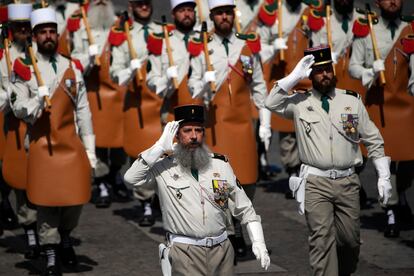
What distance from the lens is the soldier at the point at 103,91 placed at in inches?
628

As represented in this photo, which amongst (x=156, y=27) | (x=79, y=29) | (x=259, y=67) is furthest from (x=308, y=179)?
(x=79, y=29)

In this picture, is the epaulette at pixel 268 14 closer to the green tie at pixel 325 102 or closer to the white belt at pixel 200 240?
the green tie at pixel 325 102

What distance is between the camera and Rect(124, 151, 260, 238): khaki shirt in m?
9.77

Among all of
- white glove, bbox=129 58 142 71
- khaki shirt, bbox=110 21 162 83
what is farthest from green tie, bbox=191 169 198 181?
khaki shirt, bbox=110 21 162 83

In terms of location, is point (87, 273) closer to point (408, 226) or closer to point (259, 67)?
A: point (259, 67)

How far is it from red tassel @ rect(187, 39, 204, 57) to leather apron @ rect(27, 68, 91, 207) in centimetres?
128

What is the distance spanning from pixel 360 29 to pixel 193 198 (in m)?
4.51

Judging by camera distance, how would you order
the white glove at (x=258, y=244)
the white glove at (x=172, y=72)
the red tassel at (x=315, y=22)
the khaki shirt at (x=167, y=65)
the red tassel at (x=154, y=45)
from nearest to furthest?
1. the white glove at (x=258, y=244)
2. the white glove at (x=172, y=72)
3. the khaki shirt at (x=167, y=65)
4. the red tassel at (x=154, y=45)
5. the red tassel at (x=315, y=22)

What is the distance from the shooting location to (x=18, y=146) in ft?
43.6

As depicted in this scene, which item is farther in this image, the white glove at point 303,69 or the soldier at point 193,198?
the white glove at point 303,69

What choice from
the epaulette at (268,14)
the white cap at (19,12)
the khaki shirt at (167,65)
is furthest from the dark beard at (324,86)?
the epaulette at (268,14)

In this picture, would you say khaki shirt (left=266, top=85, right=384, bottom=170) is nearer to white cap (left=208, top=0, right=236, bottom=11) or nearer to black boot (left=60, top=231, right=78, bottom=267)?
white cap (left=208, top=0, right=236, bottom=11)

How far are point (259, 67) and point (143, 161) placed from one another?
136 inches

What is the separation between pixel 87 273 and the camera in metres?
12.6
